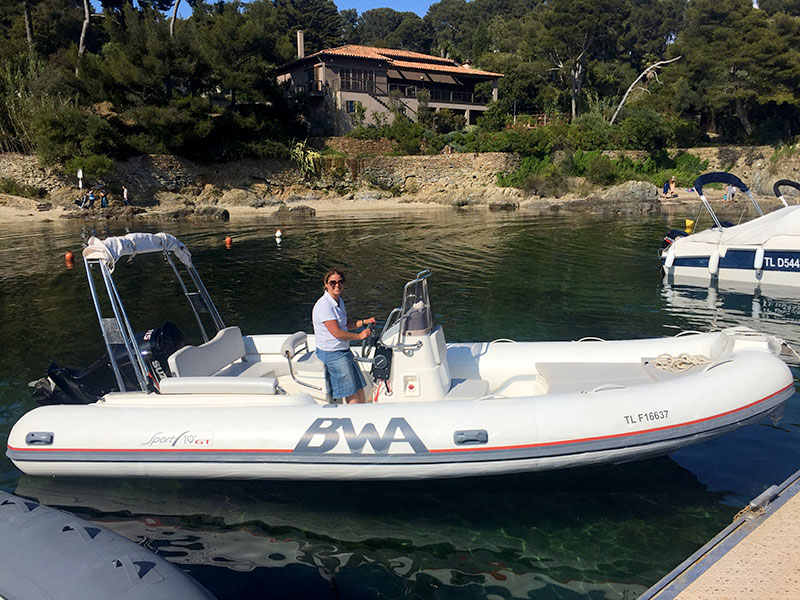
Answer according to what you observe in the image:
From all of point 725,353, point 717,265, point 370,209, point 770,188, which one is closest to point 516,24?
point 770,188

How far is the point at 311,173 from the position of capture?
4369 cm

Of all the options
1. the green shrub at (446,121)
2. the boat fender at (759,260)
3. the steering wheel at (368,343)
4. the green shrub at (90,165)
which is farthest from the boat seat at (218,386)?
the green shrub at (446,121)

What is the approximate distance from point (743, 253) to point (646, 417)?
11652 mm

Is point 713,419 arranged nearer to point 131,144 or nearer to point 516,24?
point 131,144

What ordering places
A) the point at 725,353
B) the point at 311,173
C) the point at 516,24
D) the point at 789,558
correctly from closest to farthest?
the point at 789,558, the point at 725,353, the point at 311,173, the point at 516,24

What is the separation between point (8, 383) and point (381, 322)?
21.6 ft

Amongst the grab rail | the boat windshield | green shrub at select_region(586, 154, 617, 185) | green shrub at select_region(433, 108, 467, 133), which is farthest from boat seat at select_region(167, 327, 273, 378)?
green shrub at select_region(433, 108, 467, 133)

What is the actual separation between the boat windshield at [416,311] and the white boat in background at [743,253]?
1180 cm

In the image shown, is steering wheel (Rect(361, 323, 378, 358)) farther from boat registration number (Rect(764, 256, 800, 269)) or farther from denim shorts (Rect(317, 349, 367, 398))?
boat registration number (Rect(764, 256, 800, 269))

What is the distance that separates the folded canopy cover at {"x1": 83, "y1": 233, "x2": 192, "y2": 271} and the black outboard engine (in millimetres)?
965

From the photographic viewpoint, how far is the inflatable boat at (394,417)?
5645mm

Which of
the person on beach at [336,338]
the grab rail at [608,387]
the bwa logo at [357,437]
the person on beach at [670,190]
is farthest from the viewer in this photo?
the person on beach at [670,190]

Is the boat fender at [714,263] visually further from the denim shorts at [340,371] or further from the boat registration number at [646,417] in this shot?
the denim shorts at [340,371]

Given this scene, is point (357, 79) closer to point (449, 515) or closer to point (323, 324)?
point (323, 324)
